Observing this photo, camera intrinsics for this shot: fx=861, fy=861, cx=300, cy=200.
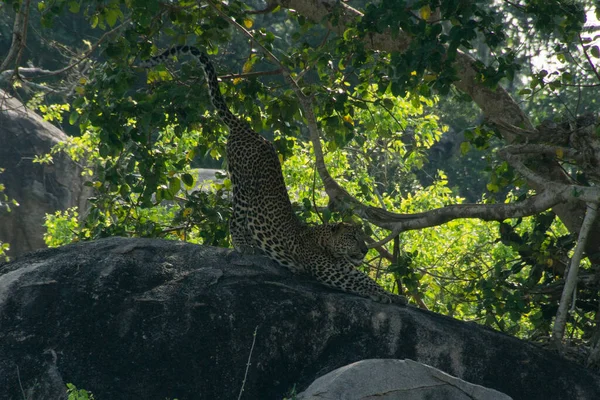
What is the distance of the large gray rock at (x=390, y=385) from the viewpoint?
5.64 metres

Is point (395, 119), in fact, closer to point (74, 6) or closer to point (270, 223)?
point (270, 223)

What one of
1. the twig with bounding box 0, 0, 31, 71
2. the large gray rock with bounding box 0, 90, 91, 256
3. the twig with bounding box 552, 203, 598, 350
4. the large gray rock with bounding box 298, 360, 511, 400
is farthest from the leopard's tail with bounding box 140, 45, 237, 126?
the large gray rock with bounding box 0, 90, 91, 256

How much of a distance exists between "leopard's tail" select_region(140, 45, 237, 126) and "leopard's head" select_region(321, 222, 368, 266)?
191 centimetres

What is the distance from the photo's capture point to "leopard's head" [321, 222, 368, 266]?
965 centimetres

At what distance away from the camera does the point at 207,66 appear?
998 cm

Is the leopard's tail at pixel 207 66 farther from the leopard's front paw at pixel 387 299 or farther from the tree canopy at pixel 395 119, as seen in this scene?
the leopard's front paw at pixel 387 299

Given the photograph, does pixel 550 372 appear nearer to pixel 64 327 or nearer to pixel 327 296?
pixel 327 296

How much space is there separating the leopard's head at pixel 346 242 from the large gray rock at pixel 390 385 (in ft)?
12.0

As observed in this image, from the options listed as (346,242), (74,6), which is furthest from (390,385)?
(74,6)

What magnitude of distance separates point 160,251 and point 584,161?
13.9 ft

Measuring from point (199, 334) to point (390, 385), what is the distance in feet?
7.30

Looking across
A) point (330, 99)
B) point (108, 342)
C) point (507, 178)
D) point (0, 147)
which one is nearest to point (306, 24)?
point (330, 99)

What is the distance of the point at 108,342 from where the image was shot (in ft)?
23.8

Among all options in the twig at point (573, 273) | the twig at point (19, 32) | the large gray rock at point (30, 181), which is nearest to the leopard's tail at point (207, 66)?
the twig at point (19, 32)
